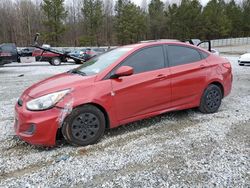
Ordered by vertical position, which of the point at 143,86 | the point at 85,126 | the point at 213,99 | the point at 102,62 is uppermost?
the point at 102,62

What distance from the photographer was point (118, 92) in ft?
13.6

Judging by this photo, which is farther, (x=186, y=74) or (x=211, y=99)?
(x=211, y=99)

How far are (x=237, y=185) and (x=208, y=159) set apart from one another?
613 millimetres

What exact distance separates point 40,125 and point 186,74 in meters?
2.72

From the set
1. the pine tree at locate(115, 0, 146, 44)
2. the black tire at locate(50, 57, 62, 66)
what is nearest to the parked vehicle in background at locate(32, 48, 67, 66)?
the black tire at locate(50, 57, 62, 66)

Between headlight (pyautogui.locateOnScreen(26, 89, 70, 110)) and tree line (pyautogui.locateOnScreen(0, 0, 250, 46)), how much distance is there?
42.6 meters

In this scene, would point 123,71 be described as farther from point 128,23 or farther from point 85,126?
point 128,23

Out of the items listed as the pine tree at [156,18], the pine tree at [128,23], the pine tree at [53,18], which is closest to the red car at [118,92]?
the pine tree at [53,18]

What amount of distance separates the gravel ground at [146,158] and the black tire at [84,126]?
13 cm

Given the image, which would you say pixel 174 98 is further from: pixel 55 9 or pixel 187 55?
pixel 55 9

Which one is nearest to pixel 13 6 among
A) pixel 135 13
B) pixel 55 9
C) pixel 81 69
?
pixel 55 9

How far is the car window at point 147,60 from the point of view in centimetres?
445

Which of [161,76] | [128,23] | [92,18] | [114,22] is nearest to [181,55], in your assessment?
[161,76]

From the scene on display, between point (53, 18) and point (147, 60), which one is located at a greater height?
point (53, 18)
